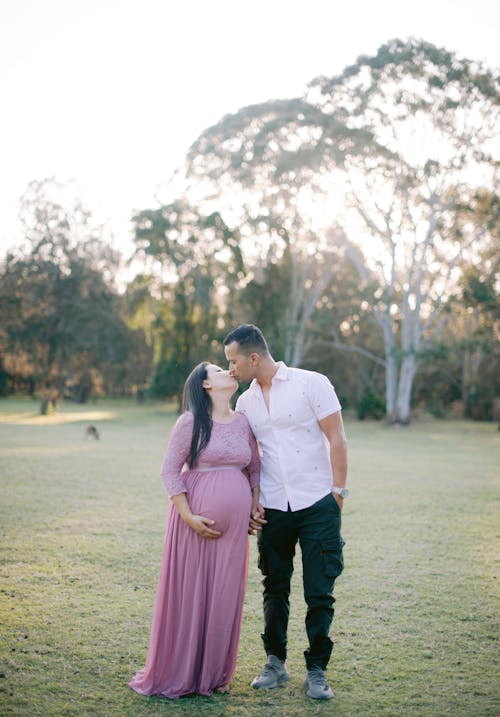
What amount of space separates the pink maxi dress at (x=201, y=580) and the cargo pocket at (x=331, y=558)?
46cm

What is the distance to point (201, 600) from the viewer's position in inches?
164

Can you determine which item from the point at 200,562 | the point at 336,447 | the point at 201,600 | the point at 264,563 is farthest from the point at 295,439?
the point at 201,600

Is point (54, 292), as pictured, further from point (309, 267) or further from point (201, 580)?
point (201, 580)

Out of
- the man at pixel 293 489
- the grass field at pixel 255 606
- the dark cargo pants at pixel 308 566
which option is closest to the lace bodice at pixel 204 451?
the man at pixel 293 489

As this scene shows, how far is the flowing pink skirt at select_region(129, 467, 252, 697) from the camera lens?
13.6ft

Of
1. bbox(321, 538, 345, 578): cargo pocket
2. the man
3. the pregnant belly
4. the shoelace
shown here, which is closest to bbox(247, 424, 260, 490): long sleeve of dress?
the man

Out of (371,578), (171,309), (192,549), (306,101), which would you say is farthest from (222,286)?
(192,549)

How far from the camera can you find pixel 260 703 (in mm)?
4062

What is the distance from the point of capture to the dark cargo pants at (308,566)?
425 centimetres

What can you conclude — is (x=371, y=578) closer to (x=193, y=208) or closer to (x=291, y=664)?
(x=291, y=664)

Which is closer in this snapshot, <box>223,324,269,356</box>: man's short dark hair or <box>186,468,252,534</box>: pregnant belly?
<box>186,468,252,534</box>: pregnant belly

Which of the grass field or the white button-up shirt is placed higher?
the white button-up shirt

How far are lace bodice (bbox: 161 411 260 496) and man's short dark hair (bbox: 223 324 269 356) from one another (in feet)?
1.50

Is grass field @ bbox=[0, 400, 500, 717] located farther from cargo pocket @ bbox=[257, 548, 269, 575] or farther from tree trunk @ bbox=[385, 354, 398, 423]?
tree trunk @ bbox=[385, 354, 398, 423]
